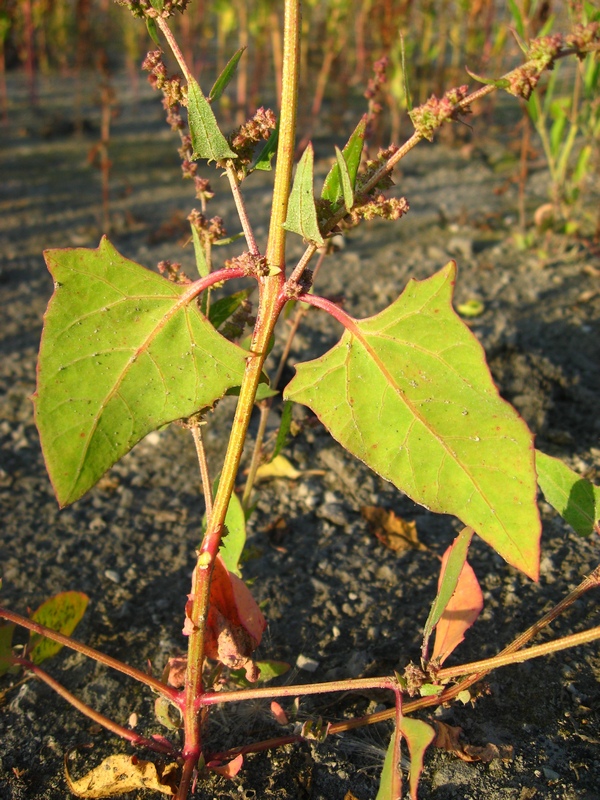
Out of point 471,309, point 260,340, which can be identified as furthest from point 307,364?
point 471,309

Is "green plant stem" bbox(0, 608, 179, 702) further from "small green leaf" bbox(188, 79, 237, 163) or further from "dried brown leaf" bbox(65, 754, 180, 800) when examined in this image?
"small green leaf" bbox(188, 79, 237, 163)

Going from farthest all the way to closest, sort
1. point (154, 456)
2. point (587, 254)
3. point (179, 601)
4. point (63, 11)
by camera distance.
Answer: point (63, 11) < point (587, 254) < point (154, 456) < point (179, 601)

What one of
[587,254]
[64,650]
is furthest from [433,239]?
[64,650]

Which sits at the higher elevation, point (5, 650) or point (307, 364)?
point (307, 364)

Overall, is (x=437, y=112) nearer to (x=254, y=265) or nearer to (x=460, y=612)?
(x=254, y=265)

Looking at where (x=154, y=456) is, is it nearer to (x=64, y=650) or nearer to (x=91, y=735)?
(x=64, y=650)

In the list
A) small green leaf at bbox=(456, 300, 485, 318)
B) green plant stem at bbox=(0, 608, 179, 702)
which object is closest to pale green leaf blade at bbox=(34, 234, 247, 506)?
green plant stem at bbox=(0, 608, 179, 702)
